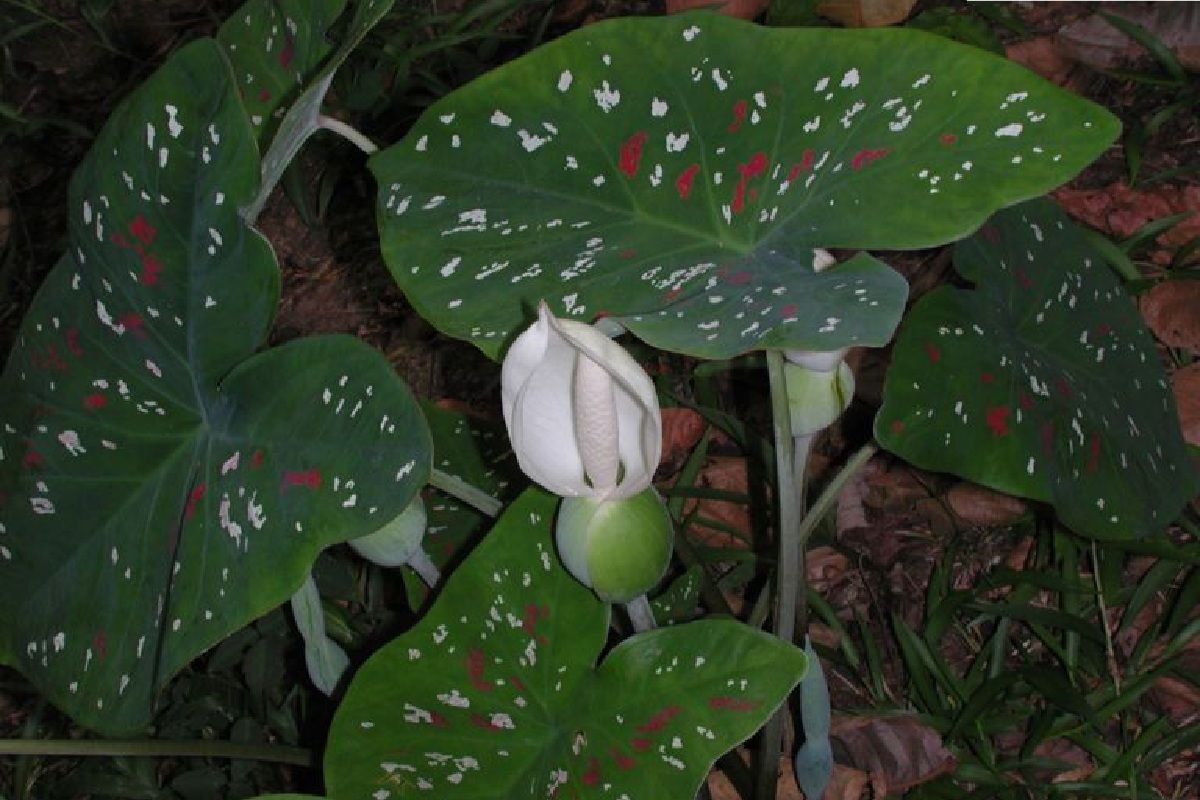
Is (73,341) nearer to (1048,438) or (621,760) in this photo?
(621,760)

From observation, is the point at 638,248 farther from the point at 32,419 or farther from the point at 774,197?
the point at 32,419

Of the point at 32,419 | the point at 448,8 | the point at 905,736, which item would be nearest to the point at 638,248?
the point at 32,419

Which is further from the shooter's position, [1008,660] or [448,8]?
[448,8]

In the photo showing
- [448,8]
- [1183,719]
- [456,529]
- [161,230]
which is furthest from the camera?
[448,8]

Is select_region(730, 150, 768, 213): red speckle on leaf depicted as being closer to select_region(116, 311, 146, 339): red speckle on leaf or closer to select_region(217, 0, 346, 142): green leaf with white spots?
select_region(217, 0, 346, 142): green leaf with white spots

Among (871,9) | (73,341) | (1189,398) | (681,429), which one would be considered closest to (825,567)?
(681,429)

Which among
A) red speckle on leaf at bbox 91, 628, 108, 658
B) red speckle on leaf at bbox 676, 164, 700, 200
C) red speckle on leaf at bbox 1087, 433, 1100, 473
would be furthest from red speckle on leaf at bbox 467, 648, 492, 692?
red speckle on leaf at bbox 1087, 433, 1100, 473
